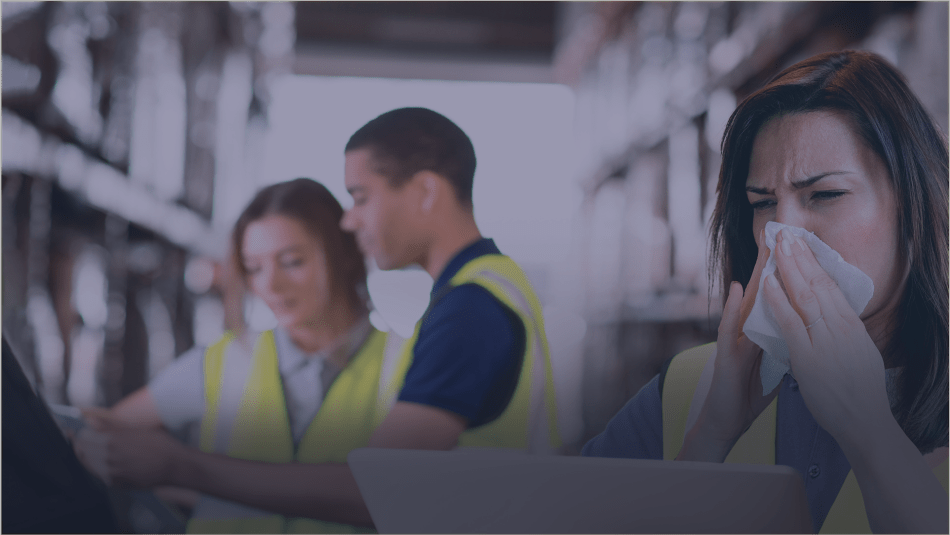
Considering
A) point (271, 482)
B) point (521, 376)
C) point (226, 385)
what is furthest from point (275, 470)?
point (521, 376)

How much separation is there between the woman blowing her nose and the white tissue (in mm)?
11

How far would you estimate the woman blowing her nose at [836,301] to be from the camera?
1.23 m

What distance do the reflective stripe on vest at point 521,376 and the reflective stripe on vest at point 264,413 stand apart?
6cm

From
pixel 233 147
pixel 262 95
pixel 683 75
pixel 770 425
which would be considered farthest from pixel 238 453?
pixel 683 75

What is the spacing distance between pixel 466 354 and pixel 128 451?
675 mm

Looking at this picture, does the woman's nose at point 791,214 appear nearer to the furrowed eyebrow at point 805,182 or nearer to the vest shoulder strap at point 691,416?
the furrowed eyebrow at point 805,182

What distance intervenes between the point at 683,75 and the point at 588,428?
1195 millimetres

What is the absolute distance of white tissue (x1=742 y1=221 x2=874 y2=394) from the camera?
127cm

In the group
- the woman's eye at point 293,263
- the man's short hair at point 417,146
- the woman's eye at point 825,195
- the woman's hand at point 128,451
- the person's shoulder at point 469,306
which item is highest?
the man's short hair at point 417,146

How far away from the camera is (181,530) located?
1332 mm

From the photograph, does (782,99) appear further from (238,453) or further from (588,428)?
(238,453)

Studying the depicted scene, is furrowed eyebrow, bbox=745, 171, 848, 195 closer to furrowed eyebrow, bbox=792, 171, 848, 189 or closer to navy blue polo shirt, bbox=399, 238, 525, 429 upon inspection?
furrowed eyebrow, bbox=792, 171, 848, 189

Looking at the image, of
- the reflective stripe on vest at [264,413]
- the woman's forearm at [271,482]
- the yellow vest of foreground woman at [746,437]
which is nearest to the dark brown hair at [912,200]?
the yellow vest of foreground woman at [746,437]

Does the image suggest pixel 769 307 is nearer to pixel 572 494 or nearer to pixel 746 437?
pixel 746 437
